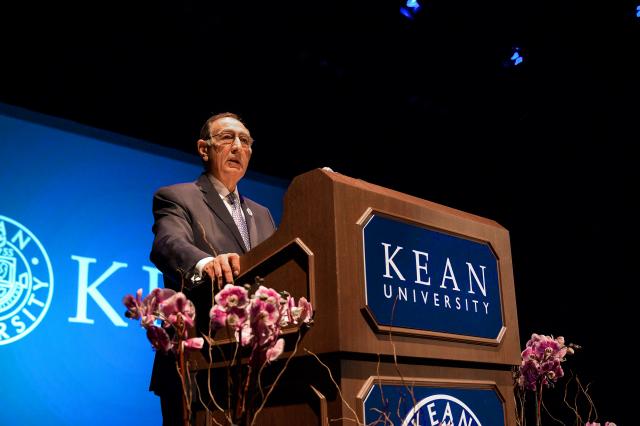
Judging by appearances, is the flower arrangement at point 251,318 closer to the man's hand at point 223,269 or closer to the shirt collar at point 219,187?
the man's hand at point 223,269

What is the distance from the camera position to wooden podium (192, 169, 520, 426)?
4.31 feet

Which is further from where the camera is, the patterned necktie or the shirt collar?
the shirt collar

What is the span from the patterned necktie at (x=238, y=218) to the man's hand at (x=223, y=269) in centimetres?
43

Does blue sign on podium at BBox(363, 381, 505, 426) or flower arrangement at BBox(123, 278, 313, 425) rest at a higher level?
flower arrangement at BBox(123, 278, 313, 425)

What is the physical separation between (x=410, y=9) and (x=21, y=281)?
242 cm

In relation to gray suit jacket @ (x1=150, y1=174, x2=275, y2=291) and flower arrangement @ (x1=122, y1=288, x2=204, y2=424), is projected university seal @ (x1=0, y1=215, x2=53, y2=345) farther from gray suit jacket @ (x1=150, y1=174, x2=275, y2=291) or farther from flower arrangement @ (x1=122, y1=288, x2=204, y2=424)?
flower arrangement @ (x1=122, y1=288, x2=204, y2=424)

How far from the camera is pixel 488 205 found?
4.80 metres

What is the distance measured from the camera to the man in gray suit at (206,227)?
1.54 m

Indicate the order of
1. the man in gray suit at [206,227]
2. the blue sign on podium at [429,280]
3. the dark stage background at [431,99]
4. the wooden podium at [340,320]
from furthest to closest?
1. the dark stage background at [431,99]
2. the man in gray suit at [206,227]
3. the blue sign on podium at [429,280]
4. the wooden podium at [340,320]

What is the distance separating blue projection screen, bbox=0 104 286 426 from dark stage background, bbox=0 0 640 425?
22cm

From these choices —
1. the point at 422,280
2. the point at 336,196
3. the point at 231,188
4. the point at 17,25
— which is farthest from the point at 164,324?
the point at 17,25

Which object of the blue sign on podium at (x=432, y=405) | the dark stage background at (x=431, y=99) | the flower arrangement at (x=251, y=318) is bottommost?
the blue sign on podium at (x=432, y=405)

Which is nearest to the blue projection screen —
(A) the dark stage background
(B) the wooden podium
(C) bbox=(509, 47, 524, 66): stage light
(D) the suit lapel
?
(A) the dark stage background

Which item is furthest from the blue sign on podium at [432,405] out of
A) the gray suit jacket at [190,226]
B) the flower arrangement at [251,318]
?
the gray suit jacket at [190,226]
